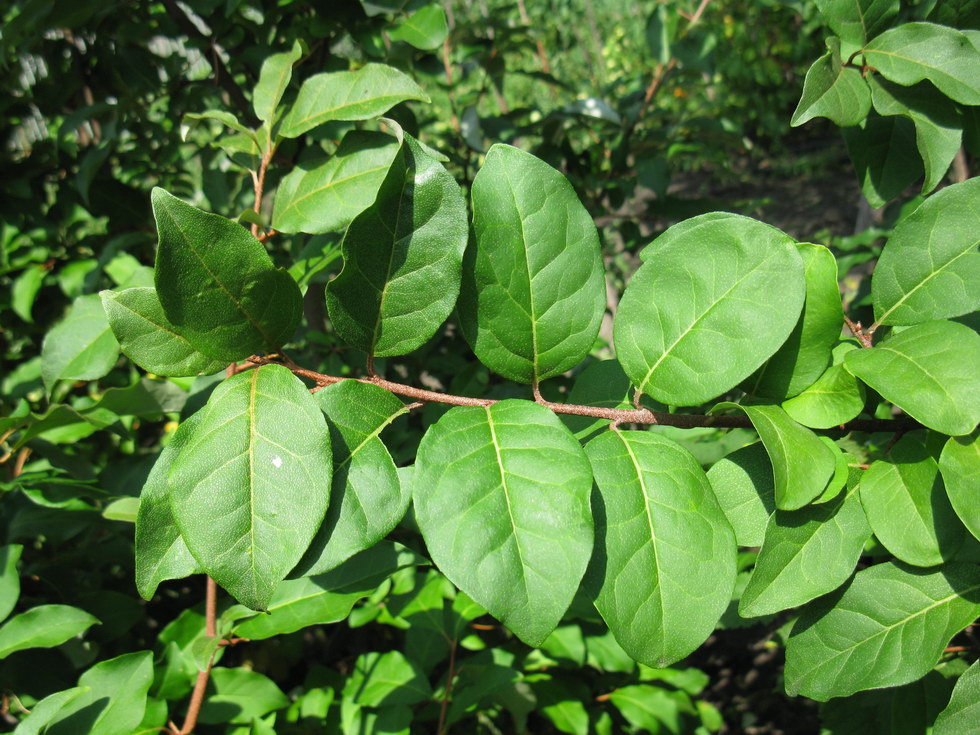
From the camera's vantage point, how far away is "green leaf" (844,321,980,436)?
66cm

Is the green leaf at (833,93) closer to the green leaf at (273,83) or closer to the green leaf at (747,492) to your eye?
the green leaf at (747,492)

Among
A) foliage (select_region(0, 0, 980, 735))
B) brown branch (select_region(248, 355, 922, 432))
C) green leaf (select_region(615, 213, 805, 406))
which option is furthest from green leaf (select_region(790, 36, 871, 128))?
brown branch (select_region(248, 355, 922, 432))

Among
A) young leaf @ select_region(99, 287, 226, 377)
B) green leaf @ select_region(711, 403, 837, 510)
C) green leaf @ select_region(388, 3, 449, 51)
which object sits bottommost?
green leaf @ select_region(711, 403, 837, 510)

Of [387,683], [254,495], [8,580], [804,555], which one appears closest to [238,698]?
[387,683]

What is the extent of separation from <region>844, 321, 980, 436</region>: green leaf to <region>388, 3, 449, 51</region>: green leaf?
104 cm

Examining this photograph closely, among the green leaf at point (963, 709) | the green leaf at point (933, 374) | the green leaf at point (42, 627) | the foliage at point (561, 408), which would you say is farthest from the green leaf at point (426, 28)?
the green leaf at point (963, 709)

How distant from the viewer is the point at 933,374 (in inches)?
26.9

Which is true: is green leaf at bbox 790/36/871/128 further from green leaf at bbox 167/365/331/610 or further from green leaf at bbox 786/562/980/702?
green leaf at bbox 167/365/331/610

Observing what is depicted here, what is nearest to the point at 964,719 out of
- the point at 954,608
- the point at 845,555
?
the point at 954,608

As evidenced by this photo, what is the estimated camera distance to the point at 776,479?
67 centimetres

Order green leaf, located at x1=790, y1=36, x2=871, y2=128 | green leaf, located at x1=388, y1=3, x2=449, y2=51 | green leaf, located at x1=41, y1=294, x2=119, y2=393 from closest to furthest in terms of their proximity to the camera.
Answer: green leaf, located at x1=790, y1=36, x2=871, y2=128 → green leaf, located at x1=41, y1=294, x2=119, y2=393 → green leaf, located at x1=388, y1=3, x2=449, y2=51

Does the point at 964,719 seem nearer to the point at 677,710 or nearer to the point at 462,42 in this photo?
the point at 677,710

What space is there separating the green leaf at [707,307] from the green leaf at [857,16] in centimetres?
45

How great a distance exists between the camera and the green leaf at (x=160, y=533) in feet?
2.51
